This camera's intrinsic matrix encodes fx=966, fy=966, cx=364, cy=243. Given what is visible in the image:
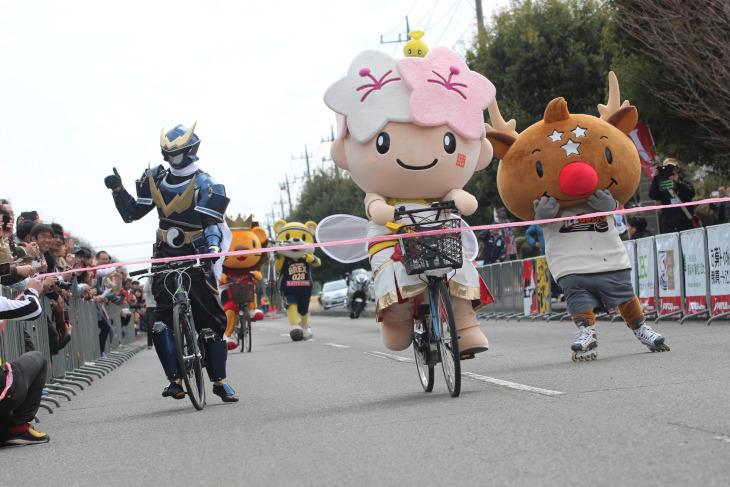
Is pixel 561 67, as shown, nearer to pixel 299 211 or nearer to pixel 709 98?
pixel 709 98

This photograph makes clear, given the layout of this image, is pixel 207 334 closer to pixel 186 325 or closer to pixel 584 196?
pixel 186 325

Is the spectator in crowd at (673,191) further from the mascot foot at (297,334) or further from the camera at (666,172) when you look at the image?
the mascot foot at (297,334)

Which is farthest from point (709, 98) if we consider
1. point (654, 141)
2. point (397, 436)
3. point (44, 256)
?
point (397, 436)

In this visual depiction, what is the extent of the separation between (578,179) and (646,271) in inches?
258

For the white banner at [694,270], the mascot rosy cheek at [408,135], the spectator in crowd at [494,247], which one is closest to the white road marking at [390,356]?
the mascot rosy cheek at [408,135]

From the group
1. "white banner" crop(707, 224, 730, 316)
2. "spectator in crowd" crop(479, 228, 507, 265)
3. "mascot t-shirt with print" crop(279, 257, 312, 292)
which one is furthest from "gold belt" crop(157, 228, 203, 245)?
"spectator in crowd" crop(479, 228, 507, 265)

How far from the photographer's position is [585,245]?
29.8 feet

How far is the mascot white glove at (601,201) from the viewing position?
8984 millimetres

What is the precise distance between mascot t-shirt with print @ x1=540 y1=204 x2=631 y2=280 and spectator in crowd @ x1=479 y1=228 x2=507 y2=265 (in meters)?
13.4

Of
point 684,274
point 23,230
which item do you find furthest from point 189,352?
point 684,274

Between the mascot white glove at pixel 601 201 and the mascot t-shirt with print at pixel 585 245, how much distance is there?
0.13 m

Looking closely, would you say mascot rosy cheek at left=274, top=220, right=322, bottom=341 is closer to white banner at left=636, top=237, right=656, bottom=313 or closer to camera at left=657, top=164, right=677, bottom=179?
white banner at left=636, top=237, right=656, bottom=313

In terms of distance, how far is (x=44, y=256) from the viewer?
11992 mm

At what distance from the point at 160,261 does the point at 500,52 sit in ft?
71.7
